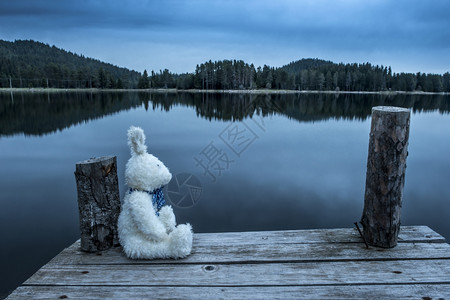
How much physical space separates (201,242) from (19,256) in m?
4.79

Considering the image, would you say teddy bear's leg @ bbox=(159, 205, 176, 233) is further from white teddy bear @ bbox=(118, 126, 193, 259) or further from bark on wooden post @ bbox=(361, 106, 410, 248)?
bark on wooden post @ bbox=(361, 106, 410, 248)

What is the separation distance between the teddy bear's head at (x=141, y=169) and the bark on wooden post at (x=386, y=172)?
229cm

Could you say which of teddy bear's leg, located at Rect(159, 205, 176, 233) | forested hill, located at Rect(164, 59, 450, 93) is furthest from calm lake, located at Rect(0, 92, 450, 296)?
forested hill, located at Rect(164, 59, 450, 93)

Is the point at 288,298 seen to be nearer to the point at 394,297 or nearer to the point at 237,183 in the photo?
the point at 394,297

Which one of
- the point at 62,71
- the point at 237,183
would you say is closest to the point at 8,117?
the point at 237,183

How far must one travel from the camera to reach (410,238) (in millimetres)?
3486

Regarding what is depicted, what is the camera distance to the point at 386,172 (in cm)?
320

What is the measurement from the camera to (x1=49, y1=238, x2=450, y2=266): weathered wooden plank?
120 inches

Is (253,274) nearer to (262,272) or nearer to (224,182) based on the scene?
(262,272)

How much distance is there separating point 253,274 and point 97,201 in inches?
69.3

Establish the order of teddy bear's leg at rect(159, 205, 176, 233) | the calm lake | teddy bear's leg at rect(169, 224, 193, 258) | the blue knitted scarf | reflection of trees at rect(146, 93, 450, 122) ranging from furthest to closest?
reflection of trees at rect(146, 93, 450, 122) → the calm lake → teddy bear's leg at rect(159, 205, 176, 233) → the blue knitted scarf → teddy bear's leg at rect(169, 224, 193, 258)

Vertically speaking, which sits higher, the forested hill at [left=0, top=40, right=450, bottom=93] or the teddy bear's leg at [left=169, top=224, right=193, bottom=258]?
the forested hill at [left=0, top=40, right=450, bottom=93]

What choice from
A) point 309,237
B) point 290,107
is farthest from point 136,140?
point 290,107

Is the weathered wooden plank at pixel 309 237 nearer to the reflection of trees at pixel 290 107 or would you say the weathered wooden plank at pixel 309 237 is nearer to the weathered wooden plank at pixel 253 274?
the weathered wooden plank at pixel 253 274
